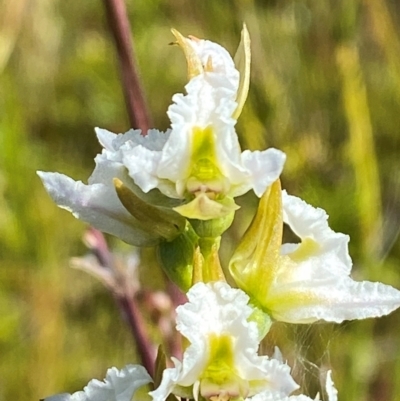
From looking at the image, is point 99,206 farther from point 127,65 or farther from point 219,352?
point 127,65

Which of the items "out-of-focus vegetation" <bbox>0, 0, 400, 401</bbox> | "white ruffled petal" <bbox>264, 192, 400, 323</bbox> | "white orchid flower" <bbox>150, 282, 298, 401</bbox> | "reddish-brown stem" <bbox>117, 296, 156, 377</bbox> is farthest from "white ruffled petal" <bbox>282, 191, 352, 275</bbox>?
"out-of-focus vegetation" <bbox>0, 0, 400, 401</bbox>

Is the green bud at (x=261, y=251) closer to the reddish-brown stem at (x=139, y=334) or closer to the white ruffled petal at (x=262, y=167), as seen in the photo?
the white ruffled petal at (x=262, y=167)

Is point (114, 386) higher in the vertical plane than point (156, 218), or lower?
lower

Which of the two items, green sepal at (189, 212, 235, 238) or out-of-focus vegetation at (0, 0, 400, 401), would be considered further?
out-of-focus vegetation at (0, 0, 400, 401)

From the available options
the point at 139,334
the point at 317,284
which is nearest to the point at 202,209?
the point at 317,284

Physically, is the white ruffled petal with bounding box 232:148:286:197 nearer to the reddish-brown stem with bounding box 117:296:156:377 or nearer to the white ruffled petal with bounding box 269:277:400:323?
the white ruffled petal with bounding box 269:277:400:323

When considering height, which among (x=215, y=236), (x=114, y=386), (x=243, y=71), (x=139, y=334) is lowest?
(x=139, y=334)
